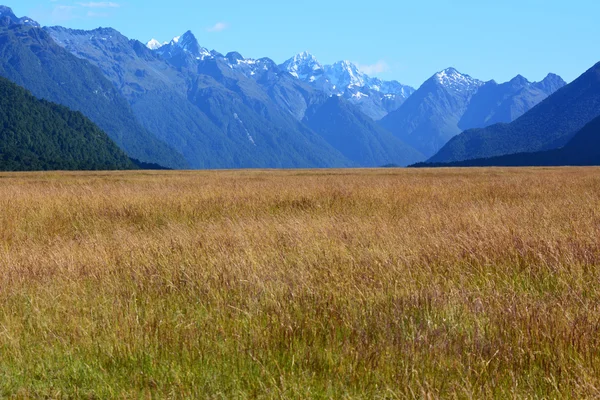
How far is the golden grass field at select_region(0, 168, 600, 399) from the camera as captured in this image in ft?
12.9

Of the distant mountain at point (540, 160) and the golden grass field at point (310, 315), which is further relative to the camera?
the distant mountain at point (540, 160)

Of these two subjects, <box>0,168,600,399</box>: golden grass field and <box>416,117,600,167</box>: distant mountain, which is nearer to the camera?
<box>0,168,600,399</box>: golden grass field

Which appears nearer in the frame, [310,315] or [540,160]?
[310,315]

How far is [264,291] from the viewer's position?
5.89m

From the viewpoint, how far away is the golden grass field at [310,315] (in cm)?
392

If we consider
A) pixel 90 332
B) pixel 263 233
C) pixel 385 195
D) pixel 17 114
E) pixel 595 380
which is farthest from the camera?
pixel 17 114

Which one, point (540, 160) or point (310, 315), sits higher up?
point (540, 160)

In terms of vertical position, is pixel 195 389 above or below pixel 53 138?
below

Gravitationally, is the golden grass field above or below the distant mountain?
below

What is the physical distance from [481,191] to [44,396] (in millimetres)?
17803

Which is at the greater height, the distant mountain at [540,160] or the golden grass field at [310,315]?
the distant mountain at [540,160]

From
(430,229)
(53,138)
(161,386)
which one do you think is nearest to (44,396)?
(161,386)

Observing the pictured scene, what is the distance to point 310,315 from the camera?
5.13 meters

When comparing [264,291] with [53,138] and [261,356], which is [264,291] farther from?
[53,138]
